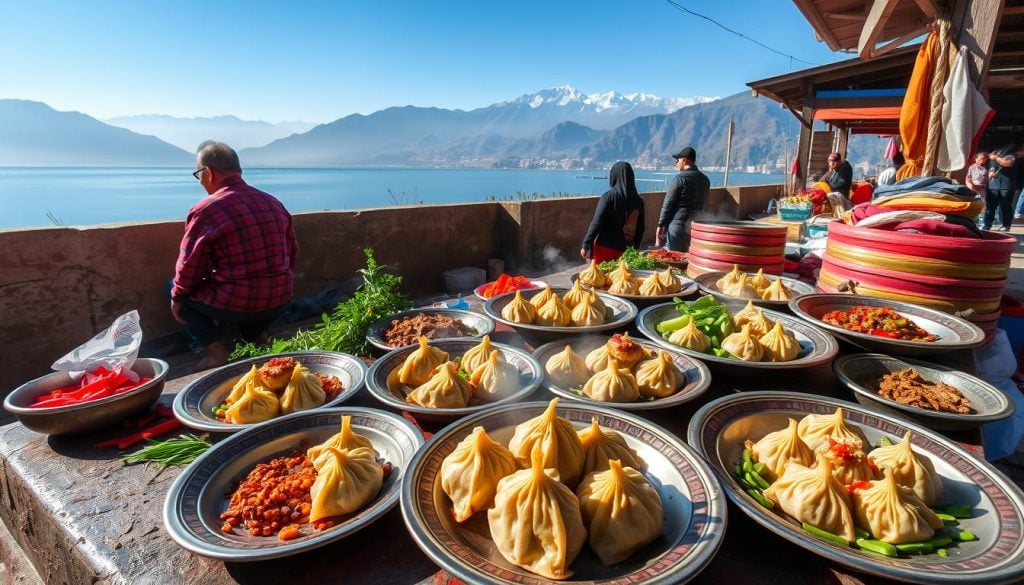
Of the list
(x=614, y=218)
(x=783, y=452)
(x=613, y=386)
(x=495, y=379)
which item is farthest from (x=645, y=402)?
(x=614, y=218)

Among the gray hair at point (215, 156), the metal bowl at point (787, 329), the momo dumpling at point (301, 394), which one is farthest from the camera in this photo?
the gray hair at point (215, 156)

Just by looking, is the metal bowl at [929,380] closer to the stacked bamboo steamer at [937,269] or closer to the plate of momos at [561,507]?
the stacked bamboo steamer at [937,269]

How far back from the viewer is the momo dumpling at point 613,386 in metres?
2.24

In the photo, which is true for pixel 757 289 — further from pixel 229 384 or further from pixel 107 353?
pixel 107 353

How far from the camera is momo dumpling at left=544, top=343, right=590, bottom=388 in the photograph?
2471mm

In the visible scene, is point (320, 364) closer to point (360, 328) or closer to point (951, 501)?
point (360, 328)

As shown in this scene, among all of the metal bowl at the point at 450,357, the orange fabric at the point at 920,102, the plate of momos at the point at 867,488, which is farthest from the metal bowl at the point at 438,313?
the orange fabric at the point at 920,102

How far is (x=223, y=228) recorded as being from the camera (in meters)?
4.11

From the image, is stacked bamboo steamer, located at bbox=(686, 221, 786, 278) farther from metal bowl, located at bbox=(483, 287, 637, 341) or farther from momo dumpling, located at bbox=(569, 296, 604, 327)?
momo dumpling, located at bbox=(569, 296, 604, 327)

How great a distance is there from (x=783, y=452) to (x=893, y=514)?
1.23 ft

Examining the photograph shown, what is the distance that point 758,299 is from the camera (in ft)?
→ 12.0

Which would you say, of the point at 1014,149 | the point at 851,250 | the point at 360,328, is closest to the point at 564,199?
the point at 851,250

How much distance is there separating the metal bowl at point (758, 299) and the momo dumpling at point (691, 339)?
0.93 m

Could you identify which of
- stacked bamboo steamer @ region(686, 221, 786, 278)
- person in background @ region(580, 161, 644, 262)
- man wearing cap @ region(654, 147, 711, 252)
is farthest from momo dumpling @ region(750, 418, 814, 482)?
man wearing cap @ region(654, 147, 711, 252)
